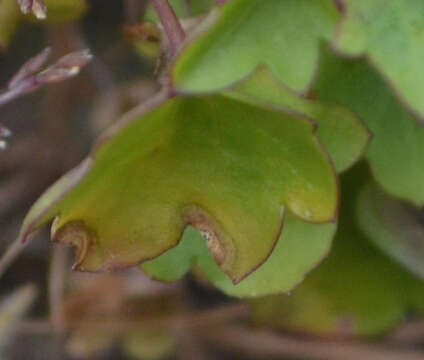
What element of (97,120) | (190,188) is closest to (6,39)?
(190,188)

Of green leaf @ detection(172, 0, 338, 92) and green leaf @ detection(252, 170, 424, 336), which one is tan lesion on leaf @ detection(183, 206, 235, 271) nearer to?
green leaf @ detection(172, 0, 338, 92)

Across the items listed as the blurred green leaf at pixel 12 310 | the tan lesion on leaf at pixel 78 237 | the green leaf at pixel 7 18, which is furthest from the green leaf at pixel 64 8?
the blurred green leaf at pixel 12 310

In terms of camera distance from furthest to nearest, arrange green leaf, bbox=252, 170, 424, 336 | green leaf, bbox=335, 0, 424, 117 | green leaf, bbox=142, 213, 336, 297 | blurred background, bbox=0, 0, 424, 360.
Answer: blurred background, bbox=0, 0, 424, 360, green leaf, bbox=252, 170, 424, 336, green leaf, bbox=142, 213, 336, 297, green leaf, bbox=335, 0, 424, 117

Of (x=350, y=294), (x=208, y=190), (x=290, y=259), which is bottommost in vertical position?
(x=350, y=294)

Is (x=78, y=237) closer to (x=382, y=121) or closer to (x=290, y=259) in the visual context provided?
(x=290, y=259)

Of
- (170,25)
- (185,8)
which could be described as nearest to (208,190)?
(170,25)

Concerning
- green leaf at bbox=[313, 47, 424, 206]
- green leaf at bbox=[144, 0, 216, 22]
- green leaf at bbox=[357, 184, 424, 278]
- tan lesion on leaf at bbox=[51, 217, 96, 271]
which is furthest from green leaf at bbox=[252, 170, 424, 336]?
tan lesion on leaf at bbox=[51, 217, 96, 271]

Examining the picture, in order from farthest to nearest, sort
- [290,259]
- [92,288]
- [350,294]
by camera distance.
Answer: [92,288]
[350,294]
[290,259]
